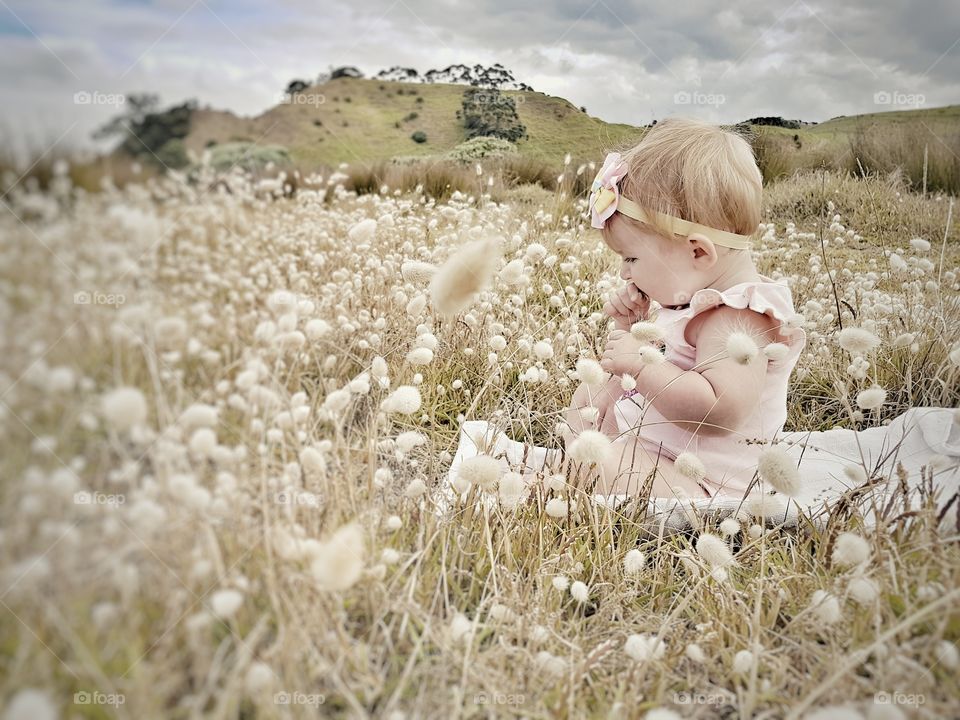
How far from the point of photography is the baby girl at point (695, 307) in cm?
Answer: 203

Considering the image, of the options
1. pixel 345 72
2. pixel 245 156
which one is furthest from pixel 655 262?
pixel 245 156

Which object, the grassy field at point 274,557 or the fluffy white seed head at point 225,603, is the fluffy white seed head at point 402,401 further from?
the fluffy white seed head at point 225,603

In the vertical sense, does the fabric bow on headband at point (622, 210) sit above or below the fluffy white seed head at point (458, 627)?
above

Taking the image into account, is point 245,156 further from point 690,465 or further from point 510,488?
point 690,465

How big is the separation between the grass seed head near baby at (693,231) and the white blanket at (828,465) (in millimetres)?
338

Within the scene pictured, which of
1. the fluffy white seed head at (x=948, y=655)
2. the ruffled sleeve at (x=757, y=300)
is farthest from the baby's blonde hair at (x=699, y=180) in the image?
the fluffy white seed head at (x=948, y=655)

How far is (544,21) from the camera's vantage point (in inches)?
77.4

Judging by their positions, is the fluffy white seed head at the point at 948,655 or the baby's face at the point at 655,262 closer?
the fluffy white seed head at the point at 948,655

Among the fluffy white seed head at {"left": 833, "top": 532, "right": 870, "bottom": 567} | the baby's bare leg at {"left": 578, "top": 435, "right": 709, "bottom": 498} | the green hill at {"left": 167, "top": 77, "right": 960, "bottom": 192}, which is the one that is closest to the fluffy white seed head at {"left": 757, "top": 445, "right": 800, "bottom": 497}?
the fluffy white seed head at {"left": 833, "top": 532, "right": 870, "bottom": 567}

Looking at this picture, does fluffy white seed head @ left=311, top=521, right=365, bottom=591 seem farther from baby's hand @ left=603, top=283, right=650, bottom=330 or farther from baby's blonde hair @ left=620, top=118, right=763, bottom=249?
baby's hand @ left=603, top=283, right=650, bottom=330

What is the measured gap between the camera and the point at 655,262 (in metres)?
2.27

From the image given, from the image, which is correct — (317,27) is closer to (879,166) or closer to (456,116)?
Answer: (456,116)

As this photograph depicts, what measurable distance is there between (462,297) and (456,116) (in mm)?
2250

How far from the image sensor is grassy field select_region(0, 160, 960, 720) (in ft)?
2.76
